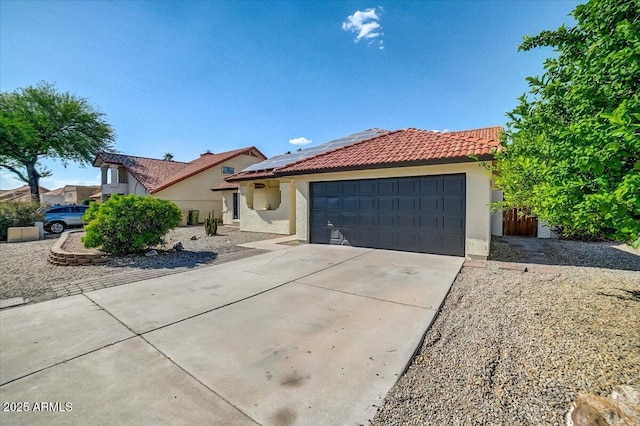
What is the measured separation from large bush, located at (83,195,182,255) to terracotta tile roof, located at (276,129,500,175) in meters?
4.85

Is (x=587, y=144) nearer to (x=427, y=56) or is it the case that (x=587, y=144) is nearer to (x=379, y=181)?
(x=379, y=181)

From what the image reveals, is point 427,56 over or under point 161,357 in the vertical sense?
over

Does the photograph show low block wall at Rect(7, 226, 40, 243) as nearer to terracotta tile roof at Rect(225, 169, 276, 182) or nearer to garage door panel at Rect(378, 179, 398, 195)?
terracotta tile roof at Rect(225, 169, 276, 182)

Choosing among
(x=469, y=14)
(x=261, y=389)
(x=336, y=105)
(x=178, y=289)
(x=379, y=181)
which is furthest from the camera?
(x=336, y=105)

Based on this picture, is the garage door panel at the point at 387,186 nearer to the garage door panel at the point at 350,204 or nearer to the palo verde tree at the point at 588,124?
the garage door panel at the point at 350,204

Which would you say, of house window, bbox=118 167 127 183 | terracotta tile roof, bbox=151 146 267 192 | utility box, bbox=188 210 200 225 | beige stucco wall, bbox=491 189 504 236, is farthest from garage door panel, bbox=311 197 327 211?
house window, bbox=118 167 127 183

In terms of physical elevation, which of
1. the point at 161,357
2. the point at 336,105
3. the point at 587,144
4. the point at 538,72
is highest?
the point at 336,105

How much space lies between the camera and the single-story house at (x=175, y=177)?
2084cm

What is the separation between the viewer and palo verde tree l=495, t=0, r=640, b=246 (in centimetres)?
218

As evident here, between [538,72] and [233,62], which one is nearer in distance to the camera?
[538,72]

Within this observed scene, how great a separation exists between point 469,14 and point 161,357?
10796 millimetres

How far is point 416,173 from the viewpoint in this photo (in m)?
8.23

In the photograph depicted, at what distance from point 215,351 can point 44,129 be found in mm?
32298

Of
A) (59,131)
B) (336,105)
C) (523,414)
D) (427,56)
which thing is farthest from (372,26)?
(59,131)
